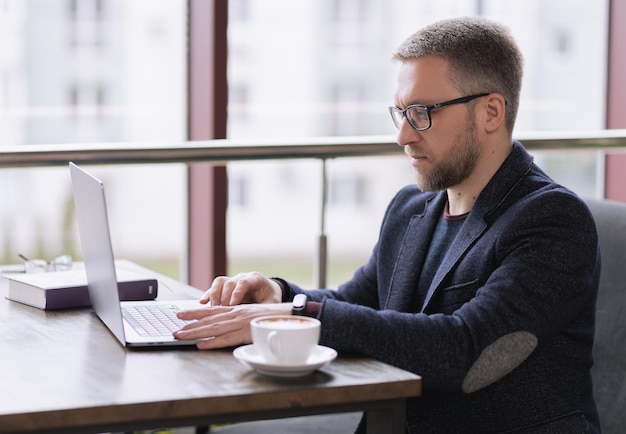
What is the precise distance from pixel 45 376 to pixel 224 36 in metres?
1.97

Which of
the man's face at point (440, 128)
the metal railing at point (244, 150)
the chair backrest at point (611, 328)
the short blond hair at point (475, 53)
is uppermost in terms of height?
the short blond hair at point (475, 53)

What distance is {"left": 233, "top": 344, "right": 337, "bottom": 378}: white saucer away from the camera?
1.30 m

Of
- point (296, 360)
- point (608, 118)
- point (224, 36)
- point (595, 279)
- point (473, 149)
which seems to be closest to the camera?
point (296, 360)

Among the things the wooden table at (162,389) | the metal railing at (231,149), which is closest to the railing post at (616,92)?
the metal railing at (231,149)

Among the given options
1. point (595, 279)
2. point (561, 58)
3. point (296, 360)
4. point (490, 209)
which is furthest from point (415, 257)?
point (561, 58)

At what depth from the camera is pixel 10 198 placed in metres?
6.86

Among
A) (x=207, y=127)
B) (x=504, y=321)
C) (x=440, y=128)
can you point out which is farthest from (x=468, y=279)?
(x=207, y=127)

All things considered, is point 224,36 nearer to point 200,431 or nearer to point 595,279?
point 200,431

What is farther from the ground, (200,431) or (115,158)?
(115,158)

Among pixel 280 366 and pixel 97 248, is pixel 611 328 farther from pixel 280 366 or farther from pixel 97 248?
pixel 97 248

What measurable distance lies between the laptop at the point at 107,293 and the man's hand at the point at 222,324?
0.02m

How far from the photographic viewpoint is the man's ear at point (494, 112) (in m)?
1.84

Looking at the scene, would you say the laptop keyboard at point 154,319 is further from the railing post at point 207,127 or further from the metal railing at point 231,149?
the railing post at point 207,127

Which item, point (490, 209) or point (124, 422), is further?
point (490, 209)
